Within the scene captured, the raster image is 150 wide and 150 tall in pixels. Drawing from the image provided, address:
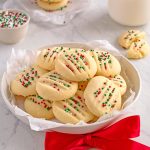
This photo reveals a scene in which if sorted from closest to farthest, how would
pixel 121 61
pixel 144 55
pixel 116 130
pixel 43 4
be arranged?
pixel 116 130
pixel 121 61
pixel 144 55
pixel 43 4

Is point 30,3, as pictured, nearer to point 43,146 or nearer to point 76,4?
point 76,4

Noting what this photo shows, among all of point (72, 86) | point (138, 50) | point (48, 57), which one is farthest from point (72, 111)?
point (138, 50)

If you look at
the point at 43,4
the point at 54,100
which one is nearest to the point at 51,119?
the point at 54,100

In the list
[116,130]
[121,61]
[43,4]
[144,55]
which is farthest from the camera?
[43,4]

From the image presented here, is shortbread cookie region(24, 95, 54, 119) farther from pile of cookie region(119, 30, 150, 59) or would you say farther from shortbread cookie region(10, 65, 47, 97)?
pile of cookie region(119, 30, 150, 59)

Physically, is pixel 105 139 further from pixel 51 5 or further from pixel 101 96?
pixel 51 5
